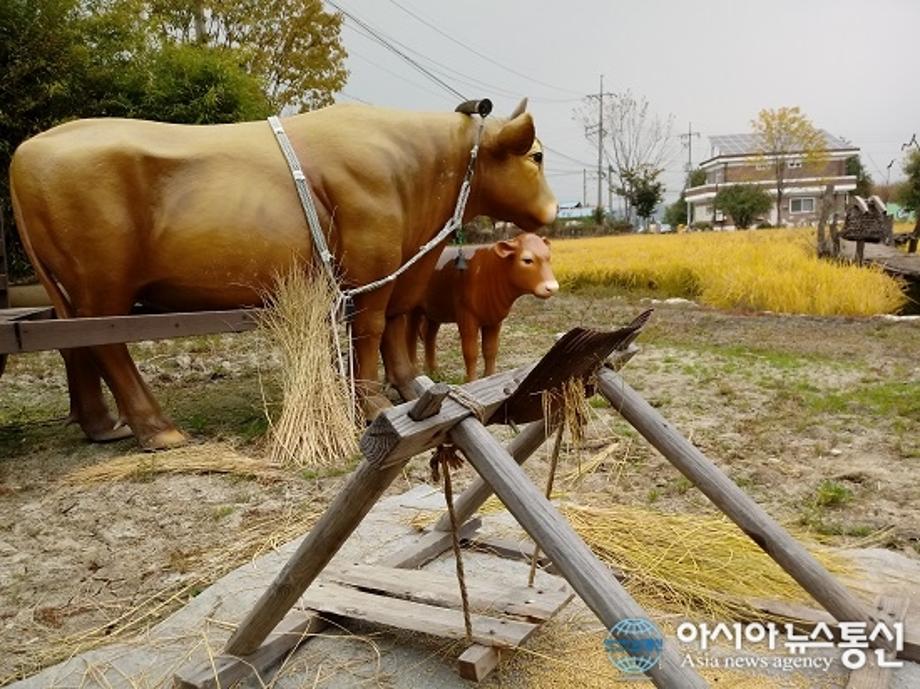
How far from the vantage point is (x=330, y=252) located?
14.6ft

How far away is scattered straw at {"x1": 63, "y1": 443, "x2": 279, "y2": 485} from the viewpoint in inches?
153

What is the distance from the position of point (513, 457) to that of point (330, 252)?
2.29 meters

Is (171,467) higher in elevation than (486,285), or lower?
lower

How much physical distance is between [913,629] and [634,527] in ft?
3.14

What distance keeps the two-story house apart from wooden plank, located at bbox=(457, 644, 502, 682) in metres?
37.7

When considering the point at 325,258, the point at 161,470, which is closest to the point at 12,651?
the point at 161,470

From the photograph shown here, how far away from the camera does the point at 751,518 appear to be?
2258 millimetres

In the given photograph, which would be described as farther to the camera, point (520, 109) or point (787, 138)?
point (787, 138)

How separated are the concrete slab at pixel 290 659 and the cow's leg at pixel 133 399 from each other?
1734 millimetres

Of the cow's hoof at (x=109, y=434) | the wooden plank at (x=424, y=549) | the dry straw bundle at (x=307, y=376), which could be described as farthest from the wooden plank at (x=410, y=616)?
the cow's hoof at (x=109, y=434)

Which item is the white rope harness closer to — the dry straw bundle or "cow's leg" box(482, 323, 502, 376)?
the dry straw bundle

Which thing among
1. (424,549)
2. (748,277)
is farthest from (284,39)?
(424,549)

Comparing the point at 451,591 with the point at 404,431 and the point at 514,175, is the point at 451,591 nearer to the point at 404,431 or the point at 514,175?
the point at 404,431

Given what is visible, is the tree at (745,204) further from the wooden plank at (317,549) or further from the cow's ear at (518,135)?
the wooden plank at (317,549)
